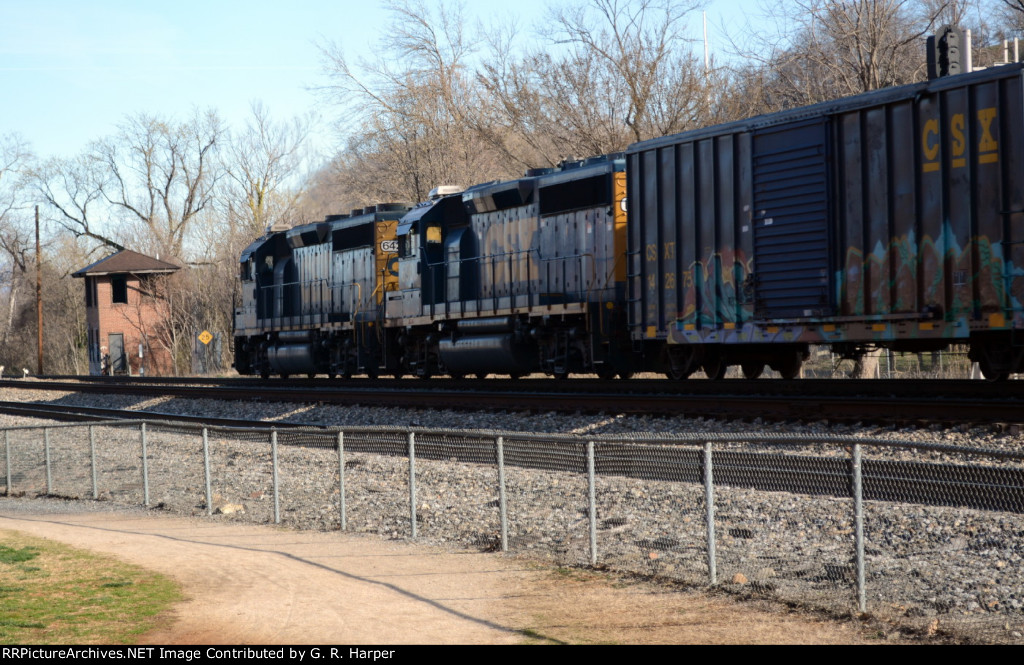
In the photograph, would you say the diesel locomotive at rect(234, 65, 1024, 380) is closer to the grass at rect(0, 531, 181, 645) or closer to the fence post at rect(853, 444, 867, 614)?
the fence post at rect(853, 444, 867, 614)

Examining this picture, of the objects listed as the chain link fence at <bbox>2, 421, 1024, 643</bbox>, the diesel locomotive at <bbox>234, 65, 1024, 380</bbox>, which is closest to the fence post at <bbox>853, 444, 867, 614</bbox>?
the chain link fence at <bbox>2, 421, 1024, 643</bbox>

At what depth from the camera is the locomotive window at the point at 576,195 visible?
803 inches

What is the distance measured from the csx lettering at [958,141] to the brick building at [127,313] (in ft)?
208

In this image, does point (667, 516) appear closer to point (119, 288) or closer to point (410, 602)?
point (410, 602)

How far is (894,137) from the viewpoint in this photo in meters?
14.2

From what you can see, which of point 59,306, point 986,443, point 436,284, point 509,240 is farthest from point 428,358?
point 59,306

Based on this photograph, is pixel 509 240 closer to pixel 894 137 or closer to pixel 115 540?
pixel 894 137

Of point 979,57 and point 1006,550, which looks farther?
point 979,57

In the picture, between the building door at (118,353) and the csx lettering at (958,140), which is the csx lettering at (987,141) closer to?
the csx lettering at (958,140)

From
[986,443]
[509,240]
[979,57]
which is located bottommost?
[986,443]

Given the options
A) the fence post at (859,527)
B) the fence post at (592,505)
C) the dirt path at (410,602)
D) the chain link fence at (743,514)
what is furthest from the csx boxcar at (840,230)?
the dirt path at (410,602)

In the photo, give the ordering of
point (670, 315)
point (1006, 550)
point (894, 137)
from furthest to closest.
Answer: point (670, 315), point (894, 137), point (1006, 550)

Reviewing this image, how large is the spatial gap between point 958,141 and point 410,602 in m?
9.55
